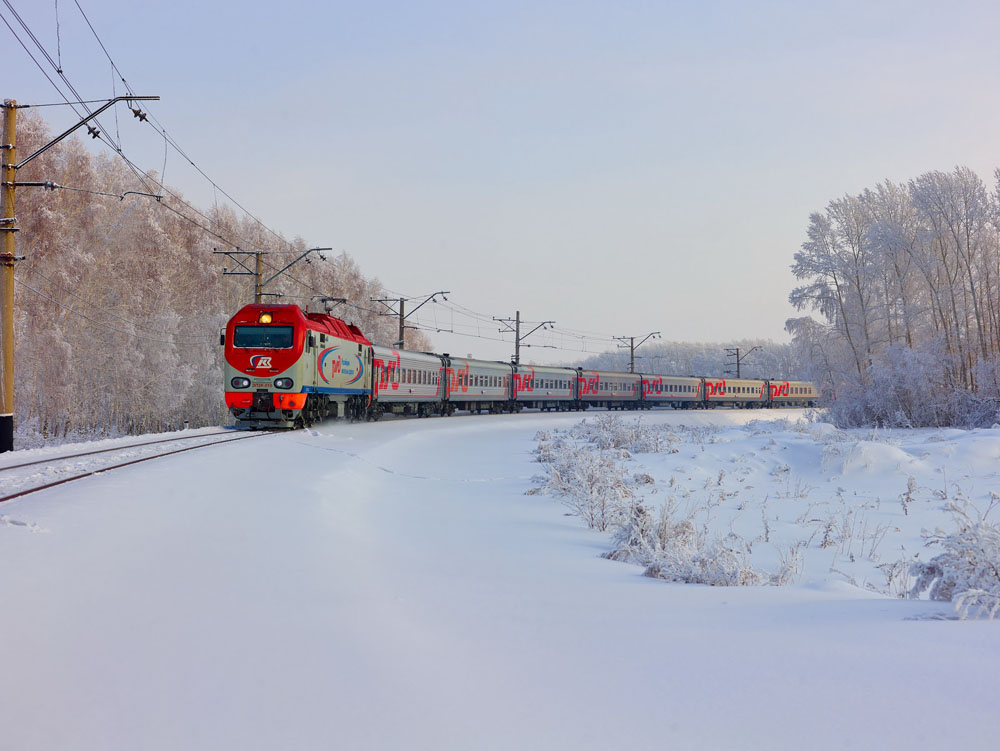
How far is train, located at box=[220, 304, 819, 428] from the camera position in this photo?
22156mm

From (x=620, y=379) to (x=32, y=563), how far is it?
185ft

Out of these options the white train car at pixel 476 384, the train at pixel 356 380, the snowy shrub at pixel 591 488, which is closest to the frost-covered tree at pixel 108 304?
the train at pixel 356 380

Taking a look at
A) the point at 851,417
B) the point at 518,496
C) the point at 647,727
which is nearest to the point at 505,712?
the point at 647,727

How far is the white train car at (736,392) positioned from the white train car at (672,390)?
1.33 meters

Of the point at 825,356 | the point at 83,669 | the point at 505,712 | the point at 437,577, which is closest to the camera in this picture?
the point at 505,712

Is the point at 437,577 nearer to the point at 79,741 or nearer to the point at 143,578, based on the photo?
the point at 143,578

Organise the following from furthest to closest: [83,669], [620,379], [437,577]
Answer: [620,379] → [437,577] → [83,669]

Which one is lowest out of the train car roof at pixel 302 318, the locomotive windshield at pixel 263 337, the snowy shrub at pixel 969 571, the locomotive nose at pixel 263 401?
the snowy shrub at pixel 969 571

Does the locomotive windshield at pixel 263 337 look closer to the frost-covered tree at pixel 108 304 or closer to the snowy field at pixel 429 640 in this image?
A: the frost-covered tree at pixel 108 304

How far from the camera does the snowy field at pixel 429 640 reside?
297cm

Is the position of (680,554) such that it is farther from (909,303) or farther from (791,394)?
(791,394)

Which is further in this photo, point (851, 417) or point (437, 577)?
point (851, 417)

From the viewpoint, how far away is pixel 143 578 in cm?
536

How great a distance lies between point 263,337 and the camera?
2230cm
